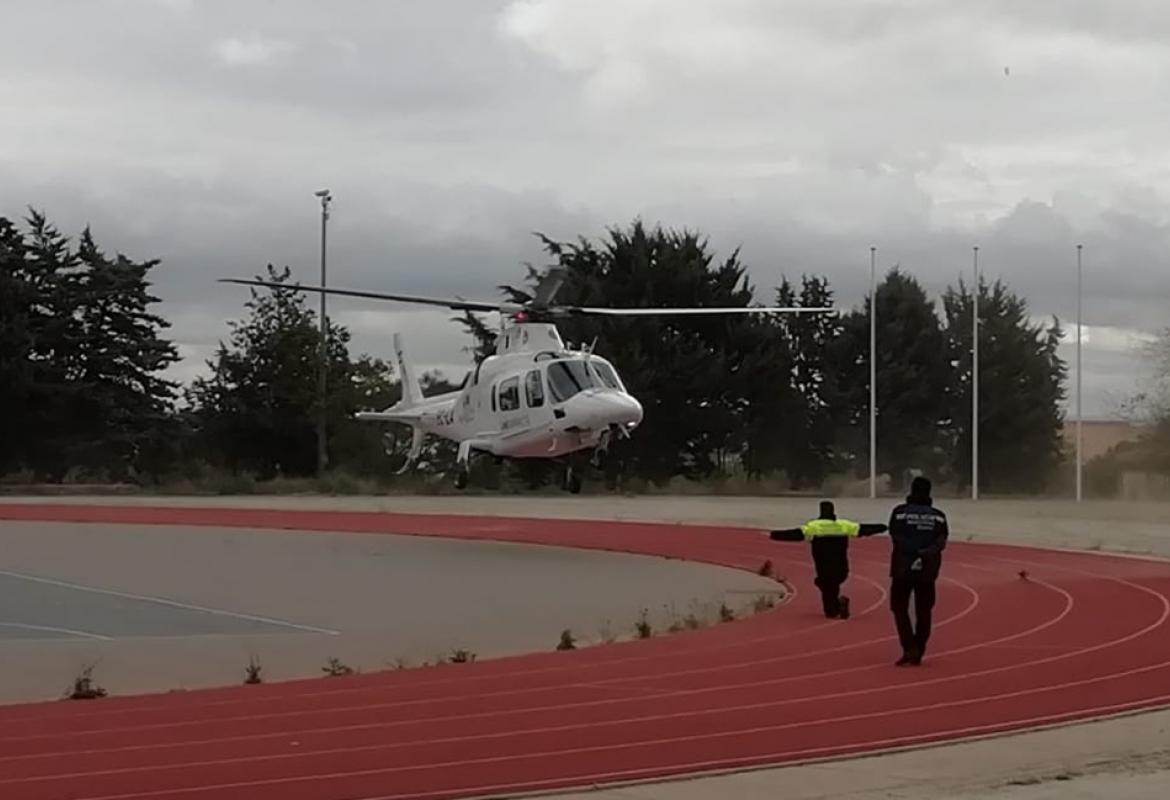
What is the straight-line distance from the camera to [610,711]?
1356 cm

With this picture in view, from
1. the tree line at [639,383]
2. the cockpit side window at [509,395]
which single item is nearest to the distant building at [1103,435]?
the tree line at [639,383]

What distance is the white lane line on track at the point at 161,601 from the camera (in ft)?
70.6

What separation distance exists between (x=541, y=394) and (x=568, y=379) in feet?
2.24

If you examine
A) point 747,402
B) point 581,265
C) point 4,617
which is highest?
point 581,265

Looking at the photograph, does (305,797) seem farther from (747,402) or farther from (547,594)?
(747,402)

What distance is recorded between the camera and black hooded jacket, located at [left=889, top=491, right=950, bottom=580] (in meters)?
15.9

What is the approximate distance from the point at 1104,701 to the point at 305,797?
22.7 feet

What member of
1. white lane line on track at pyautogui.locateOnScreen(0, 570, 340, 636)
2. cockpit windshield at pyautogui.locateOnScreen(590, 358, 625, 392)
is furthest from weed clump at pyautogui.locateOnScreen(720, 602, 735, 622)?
cockpit windshield at pyautogui.locateOnScreen(590, 358, 625, 392)

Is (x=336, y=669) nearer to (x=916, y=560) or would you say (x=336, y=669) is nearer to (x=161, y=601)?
(x=916, y=560)

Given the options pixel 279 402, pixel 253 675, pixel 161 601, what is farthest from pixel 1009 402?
pixel 253 675

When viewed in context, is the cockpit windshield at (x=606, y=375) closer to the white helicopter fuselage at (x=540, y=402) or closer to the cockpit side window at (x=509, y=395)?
the white helicopter fuselage at (x=540, y=402)

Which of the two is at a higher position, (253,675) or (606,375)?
(606,375)

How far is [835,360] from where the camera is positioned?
243 ft

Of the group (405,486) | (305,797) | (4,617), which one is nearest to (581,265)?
(405,486)
